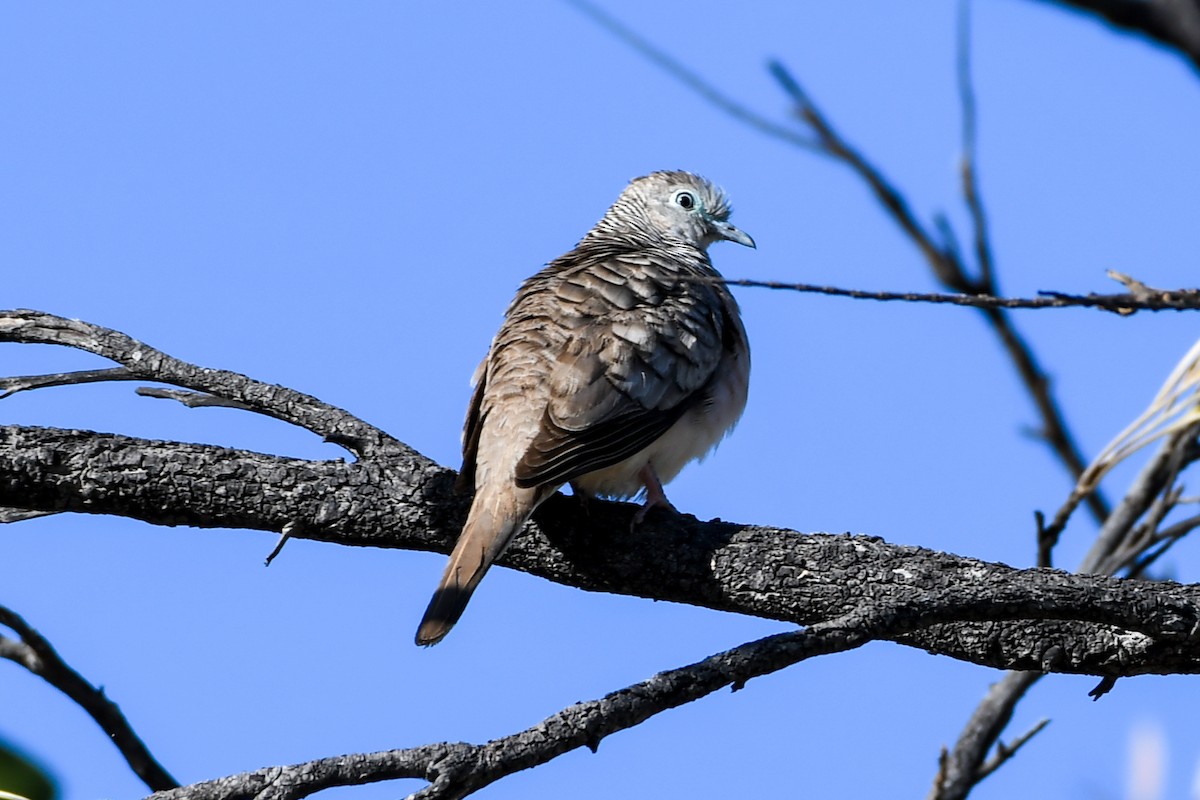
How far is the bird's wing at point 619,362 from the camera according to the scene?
426 cm

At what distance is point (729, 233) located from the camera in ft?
22.8

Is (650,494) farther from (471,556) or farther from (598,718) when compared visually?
(598,718)

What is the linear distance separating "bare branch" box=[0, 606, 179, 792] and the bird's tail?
0.77 meters

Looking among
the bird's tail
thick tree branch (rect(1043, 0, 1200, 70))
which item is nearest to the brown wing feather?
the bird's tail

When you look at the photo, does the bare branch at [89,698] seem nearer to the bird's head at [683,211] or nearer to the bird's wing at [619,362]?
the bird's wing at [619,362]

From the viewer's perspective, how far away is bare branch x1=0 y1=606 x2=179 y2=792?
3.59 metres

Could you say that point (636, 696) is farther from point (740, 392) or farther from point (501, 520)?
point (740, 392)

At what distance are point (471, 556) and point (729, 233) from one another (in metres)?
3.57

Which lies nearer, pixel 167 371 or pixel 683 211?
pixel 167 371

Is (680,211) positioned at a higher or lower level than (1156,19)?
higher

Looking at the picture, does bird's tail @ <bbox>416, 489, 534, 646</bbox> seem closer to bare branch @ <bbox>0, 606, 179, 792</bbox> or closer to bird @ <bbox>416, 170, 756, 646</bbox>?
bird @ <bbox>416, 170, 756, 646</bbox>

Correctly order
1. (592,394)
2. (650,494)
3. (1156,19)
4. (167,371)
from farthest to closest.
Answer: (650,494) < (592,394) < (167,371) < (1156,19)

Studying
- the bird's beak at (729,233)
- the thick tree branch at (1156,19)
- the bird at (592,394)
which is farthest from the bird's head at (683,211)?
the thick tree branch at (1156,19)

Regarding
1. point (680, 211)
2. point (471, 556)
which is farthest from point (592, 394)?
point (680, 211)
